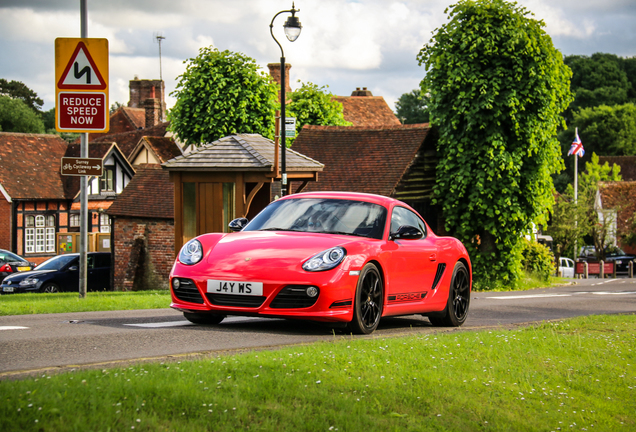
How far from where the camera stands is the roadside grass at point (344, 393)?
4.23 metres

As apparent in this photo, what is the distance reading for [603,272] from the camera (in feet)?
190

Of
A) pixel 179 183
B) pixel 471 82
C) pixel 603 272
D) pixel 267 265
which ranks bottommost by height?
pixel 603 272

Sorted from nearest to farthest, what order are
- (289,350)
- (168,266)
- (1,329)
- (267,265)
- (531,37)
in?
1. (289,350)
2. (267,265)
3. (1,329)
4. (531,37)
5. (168,266)

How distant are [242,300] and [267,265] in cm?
45

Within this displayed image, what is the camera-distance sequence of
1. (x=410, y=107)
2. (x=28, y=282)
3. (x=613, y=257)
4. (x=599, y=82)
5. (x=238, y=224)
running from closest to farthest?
1. (x=238, y=224)
2. (x=28, y=282)
3. (x=613, y=257)
4. (x=599, y=82)
5. (x=410, y=107)

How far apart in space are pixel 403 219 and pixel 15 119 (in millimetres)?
80904

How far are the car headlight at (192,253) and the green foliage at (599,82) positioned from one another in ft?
323

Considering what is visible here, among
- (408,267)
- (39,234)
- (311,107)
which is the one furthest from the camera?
(39,234)

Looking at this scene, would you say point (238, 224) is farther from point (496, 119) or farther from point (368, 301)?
point (496, 119)

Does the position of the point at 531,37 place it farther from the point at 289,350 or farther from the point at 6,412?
the point at 6,412

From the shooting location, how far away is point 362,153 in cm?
3231

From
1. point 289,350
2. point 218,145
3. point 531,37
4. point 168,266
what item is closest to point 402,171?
point 531,37

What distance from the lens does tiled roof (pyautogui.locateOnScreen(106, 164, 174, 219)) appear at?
37844mm

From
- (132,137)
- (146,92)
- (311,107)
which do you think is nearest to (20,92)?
(146,92)
